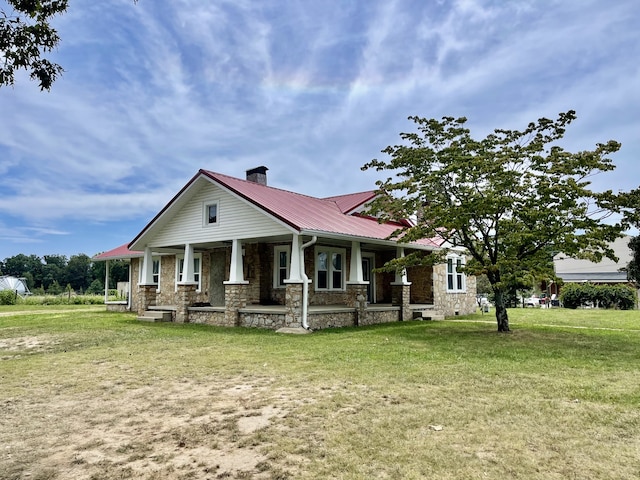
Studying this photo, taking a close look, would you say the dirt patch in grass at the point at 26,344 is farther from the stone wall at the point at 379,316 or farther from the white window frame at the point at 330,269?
the stone wall at the point at 379,316

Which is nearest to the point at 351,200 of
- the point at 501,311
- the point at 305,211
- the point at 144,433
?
the point at 305,211

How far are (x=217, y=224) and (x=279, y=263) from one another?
3.26m

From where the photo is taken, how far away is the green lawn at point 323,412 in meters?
3.79

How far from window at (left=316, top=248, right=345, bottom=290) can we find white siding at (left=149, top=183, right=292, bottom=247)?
331cm

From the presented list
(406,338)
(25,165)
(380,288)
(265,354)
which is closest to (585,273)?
(380,288)

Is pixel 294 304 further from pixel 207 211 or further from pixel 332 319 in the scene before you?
pixel 207 211

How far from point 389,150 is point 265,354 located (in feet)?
26.7

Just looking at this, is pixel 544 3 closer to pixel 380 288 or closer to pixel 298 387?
pixel 298 387

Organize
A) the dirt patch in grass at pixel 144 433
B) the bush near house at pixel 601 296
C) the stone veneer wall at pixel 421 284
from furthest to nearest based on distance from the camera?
the bush near house at pixel 601 296 → the stone veneer wall at pixel 421 284 → the dirt patch in grass at pixel 144 433

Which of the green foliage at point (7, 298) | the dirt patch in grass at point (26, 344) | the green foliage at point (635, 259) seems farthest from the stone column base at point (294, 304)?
the green foliage at point (7, 298)

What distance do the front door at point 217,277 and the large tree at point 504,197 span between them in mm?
8580

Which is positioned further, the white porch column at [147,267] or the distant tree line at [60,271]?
the distant tree line at [60,271]

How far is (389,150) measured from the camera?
14766 mm

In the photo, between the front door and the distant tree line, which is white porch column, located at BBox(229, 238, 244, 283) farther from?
the distant tree line
